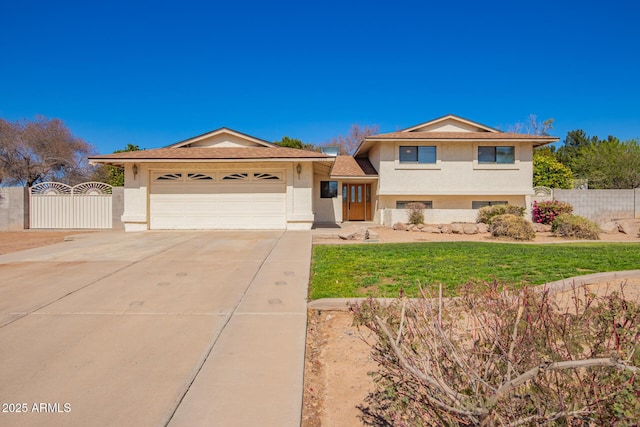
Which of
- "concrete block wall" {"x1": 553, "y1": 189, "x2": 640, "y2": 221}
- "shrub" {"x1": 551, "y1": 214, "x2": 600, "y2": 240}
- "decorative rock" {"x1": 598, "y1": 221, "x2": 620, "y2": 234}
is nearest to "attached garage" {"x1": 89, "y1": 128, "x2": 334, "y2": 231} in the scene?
"shrub" {"x1": 551, "y1": 214, "x2": 600, "y2": 240}

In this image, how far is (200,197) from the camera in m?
15.3

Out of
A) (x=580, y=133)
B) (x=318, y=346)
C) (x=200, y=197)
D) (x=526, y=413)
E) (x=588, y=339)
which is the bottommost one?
(x=318, y=346)

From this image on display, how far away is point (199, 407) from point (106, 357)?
146 centimetres

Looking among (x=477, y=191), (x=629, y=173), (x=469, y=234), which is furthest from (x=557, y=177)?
(x=469, y=234)

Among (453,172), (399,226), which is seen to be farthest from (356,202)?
(453,172)

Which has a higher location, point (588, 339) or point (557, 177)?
point (557, 177)

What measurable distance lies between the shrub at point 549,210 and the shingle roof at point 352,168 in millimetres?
8042

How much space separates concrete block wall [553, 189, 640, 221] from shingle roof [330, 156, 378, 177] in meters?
9.99

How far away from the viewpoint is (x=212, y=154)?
1525cm

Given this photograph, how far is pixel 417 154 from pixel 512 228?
22.3 ft

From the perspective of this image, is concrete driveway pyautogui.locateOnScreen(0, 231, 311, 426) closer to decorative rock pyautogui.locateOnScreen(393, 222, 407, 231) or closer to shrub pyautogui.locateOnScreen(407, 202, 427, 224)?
decorative rock pyautogui.locateOnScreen(393, 222, 407, 231)

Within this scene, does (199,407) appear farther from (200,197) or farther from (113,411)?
(200,197)

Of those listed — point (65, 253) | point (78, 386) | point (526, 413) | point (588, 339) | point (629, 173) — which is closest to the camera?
point (526, 413)

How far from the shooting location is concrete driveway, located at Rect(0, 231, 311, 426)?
9.48 ft
